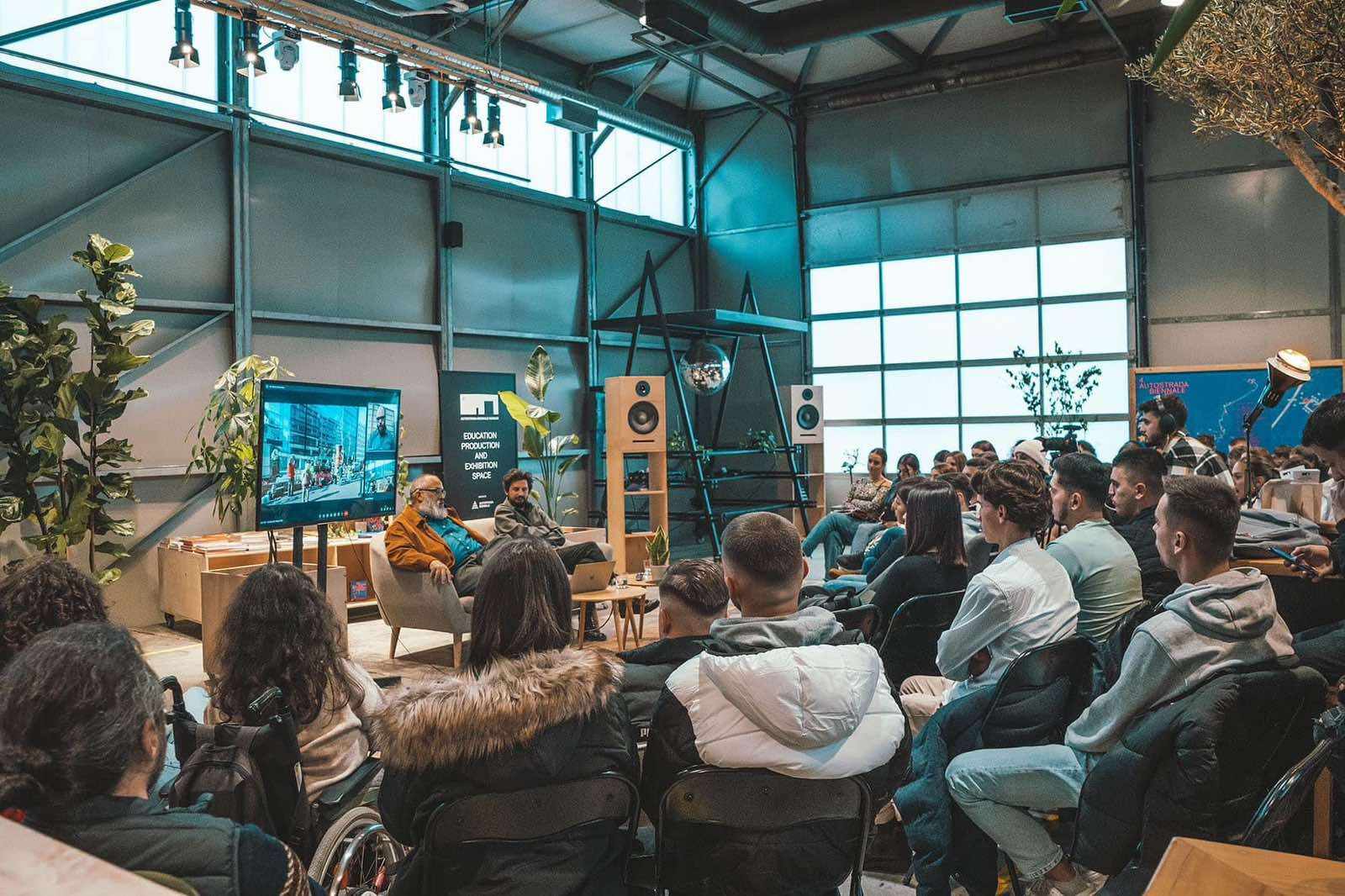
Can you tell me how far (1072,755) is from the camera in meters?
2.40

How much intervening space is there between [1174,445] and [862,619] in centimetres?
305

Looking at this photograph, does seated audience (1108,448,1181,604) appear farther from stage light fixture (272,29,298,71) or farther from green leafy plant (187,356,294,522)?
stage light fixture (272,29,298,71)

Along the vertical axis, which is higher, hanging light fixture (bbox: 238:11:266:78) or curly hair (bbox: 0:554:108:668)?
hanging light fixture (bbox: 238:11:266:78)

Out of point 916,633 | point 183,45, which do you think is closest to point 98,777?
point 916,633

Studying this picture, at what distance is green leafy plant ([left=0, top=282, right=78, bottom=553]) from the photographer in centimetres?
573

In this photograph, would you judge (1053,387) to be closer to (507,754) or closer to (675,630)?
(675,630)

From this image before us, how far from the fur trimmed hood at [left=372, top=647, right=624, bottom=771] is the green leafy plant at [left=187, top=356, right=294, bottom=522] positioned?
5310 mm

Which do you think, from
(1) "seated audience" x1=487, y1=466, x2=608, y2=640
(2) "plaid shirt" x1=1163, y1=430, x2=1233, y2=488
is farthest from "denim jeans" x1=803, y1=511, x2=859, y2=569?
(2) "plaid shirt" x1=1163, y1=430, x2=1233, y2=488

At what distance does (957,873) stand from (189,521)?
6949mm

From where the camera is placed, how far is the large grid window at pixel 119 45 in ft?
22.9

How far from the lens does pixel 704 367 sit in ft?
37.2

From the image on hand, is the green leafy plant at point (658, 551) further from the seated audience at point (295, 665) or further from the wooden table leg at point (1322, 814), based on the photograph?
the wooden table leg at point (1322, 814)

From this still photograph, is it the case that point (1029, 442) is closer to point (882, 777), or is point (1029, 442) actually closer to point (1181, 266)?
point (1181, 266)

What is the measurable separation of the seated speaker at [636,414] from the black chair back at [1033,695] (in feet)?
23.3
